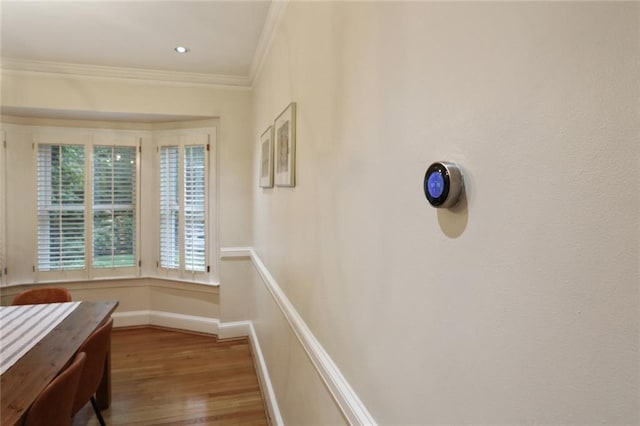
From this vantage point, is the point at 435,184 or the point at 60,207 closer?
the point at 435,184

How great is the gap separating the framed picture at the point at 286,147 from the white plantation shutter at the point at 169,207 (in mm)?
2089

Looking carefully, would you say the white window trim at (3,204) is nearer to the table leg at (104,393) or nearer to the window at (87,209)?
the window at (87,209)

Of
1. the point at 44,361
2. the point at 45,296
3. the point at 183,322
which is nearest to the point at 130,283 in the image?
the point at 183,322

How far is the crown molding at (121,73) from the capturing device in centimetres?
307

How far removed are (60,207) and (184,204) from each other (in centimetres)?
126

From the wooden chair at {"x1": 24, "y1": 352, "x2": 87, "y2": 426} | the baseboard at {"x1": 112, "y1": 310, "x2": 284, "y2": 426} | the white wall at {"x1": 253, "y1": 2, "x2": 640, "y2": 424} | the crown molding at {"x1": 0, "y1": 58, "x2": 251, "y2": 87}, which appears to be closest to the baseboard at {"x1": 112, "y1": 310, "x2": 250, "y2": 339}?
the baseboard at {"x1": 112, "y1": 310, "x2": 284, "y2": 426}

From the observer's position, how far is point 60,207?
366 cm

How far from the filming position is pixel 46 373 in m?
1.49

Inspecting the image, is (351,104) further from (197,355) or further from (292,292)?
(197,355)

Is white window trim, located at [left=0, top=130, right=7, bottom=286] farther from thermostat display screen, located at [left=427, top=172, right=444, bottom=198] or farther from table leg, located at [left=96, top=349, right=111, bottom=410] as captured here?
thermostat display screen, located at [left=427, top=172, right=444, bottom=198]

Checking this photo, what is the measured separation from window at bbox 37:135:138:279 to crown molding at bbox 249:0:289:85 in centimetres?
178

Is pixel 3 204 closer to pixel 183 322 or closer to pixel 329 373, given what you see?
pixel 183 322

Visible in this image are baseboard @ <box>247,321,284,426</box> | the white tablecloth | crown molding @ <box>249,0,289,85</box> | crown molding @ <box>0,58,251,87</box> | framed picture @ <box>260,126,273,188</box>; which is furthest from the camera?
crown molding @ <box>0,58,251,87</box>

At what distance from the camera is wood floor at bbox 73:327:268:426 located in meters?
2.41
